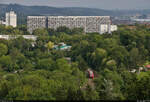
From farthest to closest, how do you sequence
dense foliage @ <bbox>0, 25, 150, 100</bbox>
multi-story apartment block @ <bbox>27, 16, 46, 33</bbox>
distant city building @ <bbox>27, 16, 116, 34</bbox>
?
distant city building @ <bbox>27, 16, 116, 34</bbox>, multi-story apartment block @ <bbox>27, 16, 46, 33</bbox>, dense foliage @ <bbox>0, 25, 150, 100</bbox>

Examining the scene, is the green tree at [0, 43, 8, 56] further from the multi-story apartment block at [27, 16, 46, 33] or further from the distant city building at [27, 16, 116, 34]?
the distant city building at [27, 16, 116, 34]

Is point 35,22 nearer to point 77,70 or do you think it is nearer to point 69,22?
point 69,22

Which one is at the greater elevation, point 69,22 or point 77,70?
point 69,22

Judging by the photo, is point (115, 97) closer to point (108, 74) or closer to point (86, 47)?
point (108, 74)

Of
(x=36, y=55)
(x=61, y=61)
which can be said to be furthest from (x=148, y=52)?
(x=36, y=55)

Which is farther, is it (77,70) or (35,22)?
(35,22)

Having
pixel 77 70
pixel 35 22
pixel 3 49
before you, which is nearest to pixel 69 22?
pixel 35 22

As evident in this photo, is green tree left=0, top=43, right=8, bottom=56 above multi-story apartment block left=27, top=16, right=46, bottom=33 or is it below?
below

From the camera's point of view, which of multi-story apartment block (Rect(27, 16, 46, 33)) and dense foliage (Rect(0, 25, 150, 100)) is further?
multi-story apartment block (Rect(27, 16, 46, 33))

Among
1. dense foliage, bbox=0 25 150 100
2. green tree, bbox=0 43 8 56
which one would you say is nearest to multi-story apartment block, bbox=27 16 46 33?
dense foliage, bbox=0 25 150 100
